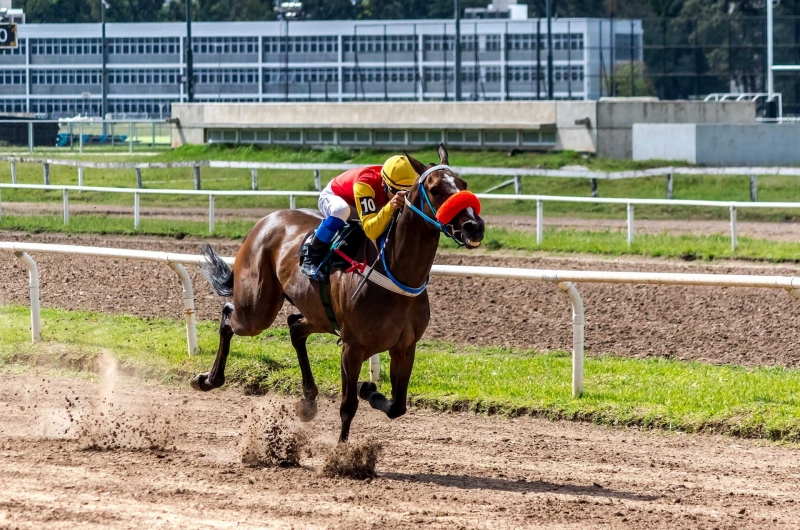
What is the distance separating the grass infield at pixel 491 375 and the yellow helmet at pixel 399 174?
1.98 m

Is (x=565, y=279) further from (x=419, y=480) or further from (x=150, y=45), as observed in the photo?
(x=150, y=45)

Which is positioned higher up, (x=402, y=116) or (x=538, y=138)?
(x=402, y=116)

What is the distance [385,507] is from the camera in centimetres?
525

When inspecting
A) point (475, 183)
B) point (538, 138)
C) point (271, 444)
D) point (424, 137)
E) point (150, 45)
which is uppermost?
point (150, 45)

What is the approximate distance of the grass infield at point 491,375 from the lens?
22.8 ft

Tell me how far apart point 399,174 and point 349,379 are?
3.69 ft

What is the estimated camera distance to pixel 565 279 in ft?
24.7

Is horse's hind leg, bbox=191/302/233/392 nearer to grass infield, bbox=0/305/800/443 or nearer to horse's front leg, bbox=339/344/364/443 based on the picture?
grass infield, bbox=0/305/800/443

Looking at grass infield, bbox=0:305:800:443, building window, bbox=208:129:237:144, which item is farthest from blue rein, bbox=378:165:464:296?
building window, bbox=208:129:237:144

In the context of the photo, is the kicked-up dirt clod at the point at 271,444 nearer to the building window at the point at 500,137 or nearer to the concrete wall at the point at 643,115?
the concrete wall at the point at 643,115

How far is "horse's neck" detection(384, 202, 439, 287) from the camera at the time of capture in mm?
5926

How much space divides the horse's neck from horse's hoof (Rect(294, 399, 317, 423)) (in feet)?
4.63

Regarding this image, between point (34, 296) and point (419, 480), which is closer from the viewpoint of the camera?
point (419, 480)

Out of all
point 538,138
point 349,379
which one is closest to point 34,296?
point 349,379
